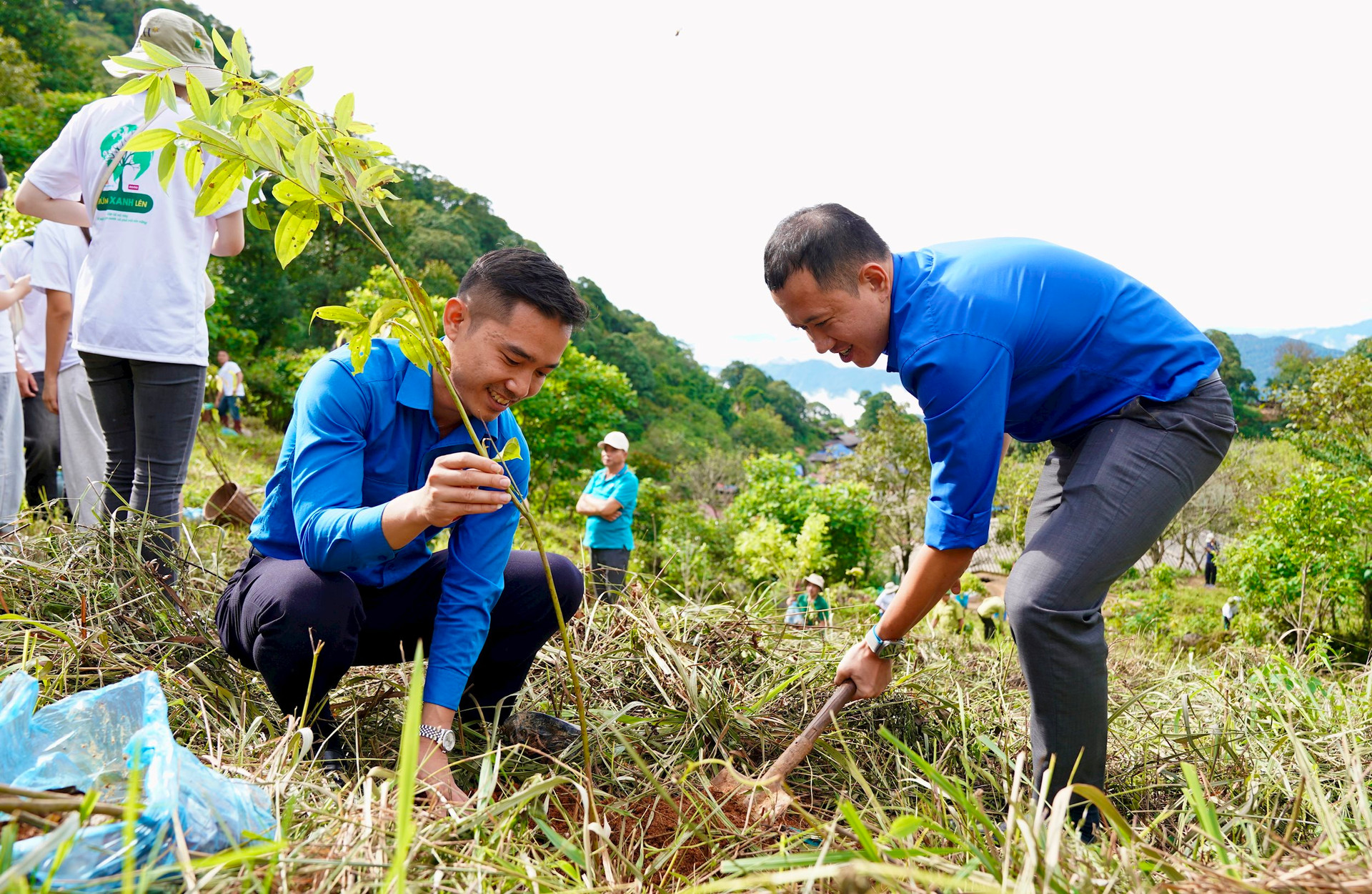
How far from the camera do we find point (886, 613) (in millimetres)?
1829

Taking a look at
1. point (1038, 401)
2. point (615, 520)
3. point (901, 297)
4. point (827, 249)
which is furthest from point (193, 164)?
point (615, 520)

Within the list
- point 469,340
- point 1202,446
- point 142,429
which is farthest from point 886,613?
point 142,429

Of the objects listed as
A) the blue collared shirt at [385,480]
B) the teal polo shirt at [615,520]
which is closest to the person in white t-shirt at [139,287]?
the blue collared shirt at [385,480]

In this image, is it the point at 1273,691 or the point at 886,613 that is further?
the point at 1273,691

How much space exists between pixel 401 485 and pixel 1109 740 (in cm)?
185

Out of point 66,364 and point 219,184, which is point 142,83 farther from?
point 66,364

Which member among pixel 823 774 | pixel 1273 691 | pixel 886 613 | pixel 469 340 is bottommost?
pixel 823 774

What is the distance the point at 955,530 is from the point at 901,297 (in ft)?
1.68

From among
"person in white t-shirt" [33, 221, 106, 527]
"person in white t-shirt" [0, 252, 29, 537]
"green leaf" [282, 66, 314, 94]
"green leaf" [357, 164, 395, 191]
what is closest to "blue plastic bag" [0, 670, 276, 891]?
"green leaf" [357, 164, 395, 191]

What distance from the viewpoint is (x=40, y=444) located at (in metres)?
3.88

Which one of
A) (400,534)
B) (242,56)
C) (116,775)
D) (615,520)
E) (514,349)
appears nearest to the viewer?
(116,775)

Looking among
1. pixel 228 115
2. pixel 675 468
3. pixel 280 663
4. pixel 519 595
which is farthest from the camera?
pixel 675 468

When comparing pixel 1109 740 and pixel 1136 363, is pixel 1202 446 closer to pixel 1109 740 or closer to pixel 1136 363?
pixel 1136 363

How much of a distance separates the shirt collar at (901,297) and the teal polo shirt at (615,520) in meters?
3.65
